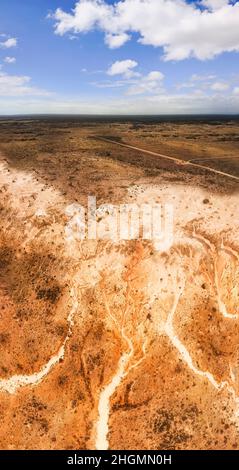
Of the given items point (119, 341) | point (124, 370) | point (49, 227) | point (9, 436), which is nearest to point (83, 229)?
point (49, 227)

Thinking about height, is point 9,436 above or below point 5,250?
below

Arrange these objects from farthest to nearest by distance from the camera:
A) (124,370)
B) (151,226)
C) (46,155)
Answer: (46,155) < (151,226) < (124,370)

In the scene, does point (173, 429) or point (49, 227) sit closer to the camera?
point (173, 429)

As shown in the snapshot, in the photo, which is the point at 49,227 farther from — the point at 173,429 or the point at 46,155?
the point at 46,155

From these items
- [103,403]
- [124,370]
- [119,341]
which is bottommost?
[103,403]

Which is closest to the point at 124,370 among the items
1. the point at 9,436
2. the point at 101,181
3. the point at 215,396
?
the point at 215,396

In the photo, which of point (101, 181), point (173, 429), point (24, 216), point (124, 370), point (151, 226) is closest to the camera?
point (173, 429)
